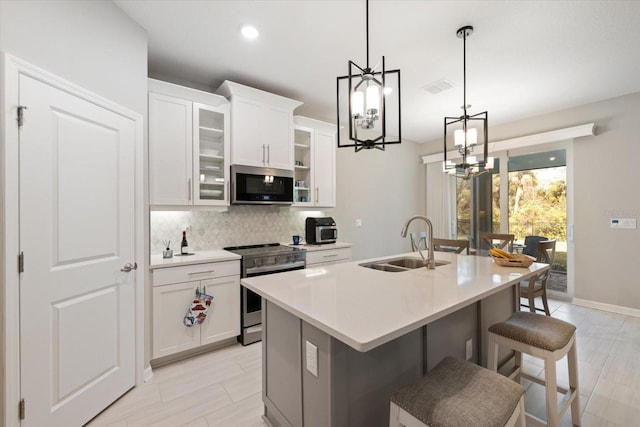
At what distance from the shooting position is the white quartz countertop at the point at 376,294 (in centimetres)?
106

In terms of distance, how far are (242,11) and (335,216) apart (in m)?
2.87

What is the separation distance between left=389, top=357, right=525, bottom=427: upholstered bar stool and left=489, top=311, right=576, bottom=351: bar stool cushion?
0.55m

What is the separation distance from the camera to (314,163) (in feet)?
12.5

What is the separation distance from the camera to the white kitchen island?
1.17 m

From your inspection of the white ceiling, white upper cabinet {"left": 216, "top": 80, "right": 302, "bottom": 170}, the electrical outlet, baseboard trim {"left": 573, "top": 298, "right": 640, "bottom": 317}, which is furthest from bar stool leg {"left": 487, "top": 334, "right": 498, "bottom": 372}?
baseboard trim {"left": 573, "top": 298, "right": 640, "bottom": 317}

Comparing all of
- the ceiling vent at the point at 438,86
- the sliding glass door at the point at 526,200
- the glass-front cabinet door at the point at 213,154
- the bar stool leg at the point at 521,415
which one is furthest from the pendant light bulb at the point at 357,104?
the sliding glass door at the point at 526,200

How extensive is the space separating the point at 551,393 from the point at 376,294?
1.08 meters

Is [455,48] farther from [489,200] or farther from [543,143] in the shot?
[489,200]

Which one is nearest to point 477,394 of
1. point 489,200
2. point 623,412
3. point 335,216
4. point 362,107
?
point 362,107

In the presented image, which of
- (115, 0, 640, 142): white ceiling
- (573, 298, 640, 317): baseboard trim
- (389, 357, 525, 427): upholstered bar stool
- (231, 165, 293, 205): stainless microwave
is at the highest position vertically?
(115, 0, 640, 142): white ceiling

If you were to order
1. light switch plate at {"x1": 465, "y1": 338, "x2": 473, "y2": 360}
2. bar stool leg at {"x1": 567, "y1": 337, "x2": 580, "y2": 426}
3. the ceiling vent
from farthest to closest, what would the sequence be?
the ceiling vent, light switch plate at {"x1": 465, "y1": 338, "x2": 473, "y2": 360}, bar stool leg at {"x1": 567, "y1": 337, "x2": 580, "y2": 426}


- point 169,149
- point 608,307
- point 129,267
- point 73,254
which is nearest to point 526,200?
point 608,307

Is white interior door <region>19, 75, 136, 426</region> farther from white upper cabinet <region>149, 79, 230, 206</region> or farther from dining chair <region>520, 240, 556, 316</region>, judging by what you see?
dining chair <region>520, 240, 556, 316</region>

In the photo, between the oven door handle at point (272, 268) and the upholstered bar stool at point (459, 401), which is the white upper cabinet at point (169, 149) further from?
the upholstered bar stool at point (459, 401)
